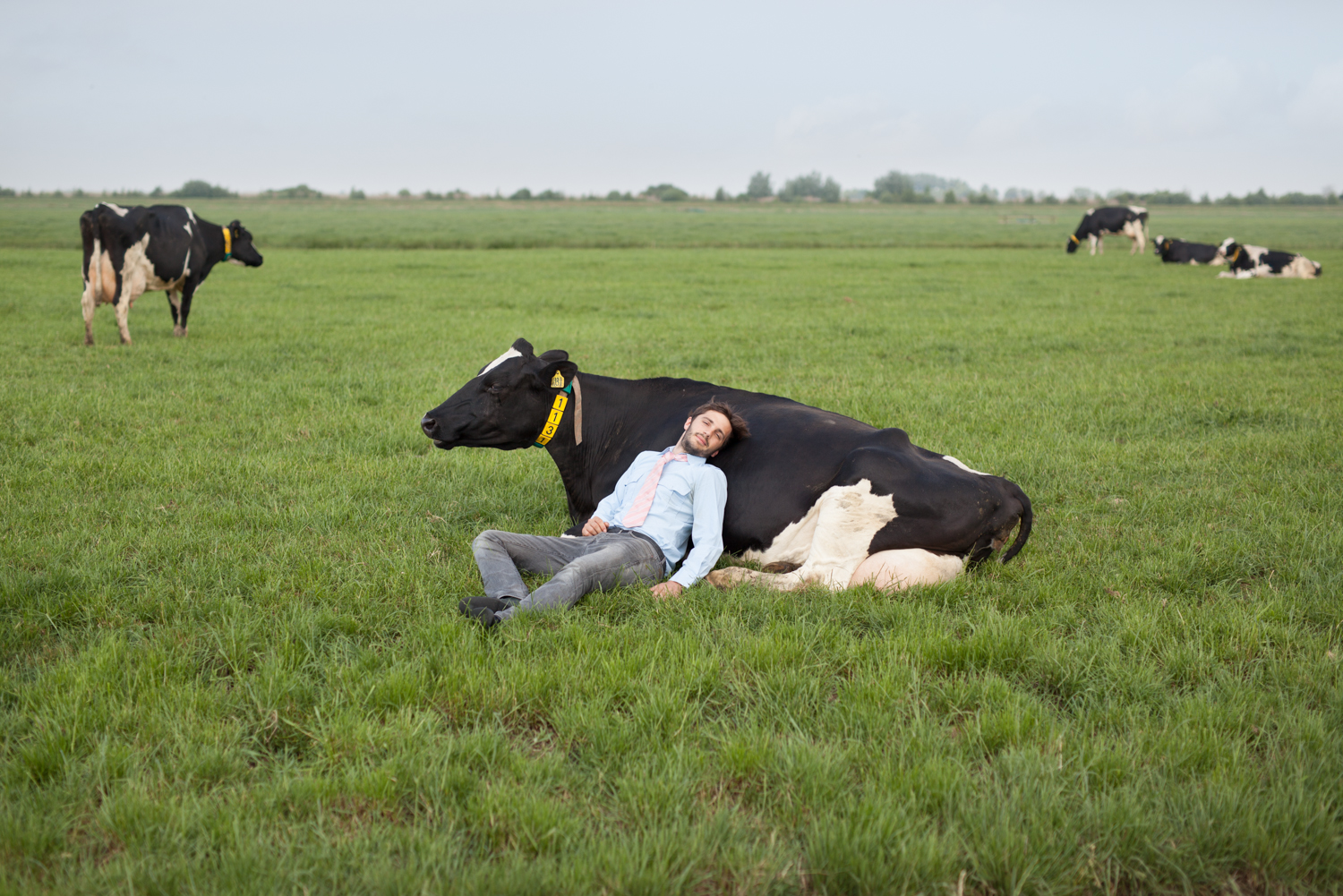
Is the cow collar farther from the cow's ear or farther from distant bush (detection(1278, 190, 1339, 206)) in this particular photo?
distant bush (detection(1278, 190, 1339, 206))

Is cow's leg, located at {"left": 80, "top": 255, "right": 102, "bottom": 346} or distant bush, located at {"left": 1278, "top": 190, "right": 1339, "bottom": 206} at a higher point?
distant bush, located at {"left": 1278, "top": 190, "right": 1339, "bottom": 206}

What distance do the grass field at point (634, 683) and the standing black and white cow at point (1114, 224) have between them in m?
36.3

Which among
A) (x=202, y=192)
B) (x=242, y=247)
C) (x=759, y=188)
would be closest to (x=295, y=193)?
(x=202, y=192)

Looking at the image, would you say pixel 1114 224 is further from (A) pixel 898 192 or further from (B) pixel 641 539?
(A) pixel 898 192

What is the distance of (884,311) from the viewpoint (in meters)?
19.3

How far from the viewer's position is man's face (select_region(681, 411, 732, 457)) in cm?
565

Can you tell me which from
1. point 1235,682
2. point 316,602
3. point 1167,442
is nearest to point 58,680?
point 316,602

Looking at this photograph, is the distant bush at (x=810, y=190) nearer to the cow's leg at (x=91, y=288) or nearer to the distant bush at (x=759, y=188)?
the distant bush at (x=759, y=188)

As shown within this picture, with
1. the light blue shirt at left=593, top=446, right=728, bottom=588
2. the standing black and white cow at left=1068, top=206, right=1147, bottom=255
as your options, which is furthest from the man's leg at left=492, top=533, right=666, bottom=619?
the standing black and white cow at left=1068, top=206, right=1147, bottom=255

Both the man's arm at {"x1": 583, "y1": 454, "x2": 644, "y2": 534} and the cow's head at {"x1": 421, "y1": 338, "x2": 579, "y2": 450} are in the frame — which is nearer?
the man's arm at {"x1": 583, "y1": 454, "x2": 644, "y2": 534}

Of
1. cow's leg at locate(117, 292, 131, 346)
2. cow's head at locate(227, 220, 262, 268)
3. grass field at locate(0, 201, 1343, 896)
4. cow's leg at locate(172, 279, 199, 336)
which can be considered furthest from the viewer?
cow's head at locate(227, 220, 262, 268)

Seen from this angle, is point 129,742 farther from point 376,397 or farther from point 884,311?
point 884,311

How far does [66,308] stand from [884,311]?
1646 centimetres

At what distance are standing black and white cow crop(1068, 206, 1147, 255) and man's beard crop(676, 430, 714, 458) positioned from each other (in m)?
41.9
